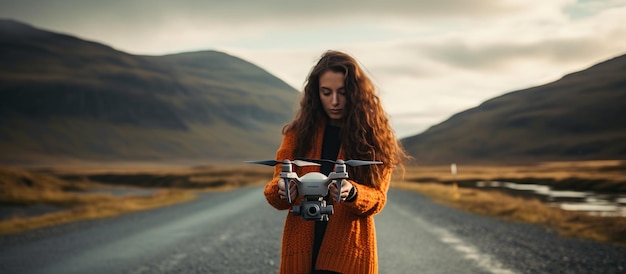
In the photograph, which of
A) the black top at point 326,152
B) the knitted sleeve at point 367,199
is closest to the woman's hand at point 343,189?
the knitted sleeve at point 367,199

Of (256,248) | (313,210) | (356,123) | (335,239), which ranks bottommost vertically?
(256,248)

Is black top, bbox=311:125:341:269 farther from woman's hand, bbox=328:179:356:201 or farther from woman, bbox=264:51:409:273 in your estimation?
woman's hand, bbox=328:179:356:201

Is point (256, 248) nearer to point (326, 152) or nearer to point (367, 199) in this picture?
point (326, 152)

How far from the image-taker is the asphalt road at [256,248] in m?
9.13

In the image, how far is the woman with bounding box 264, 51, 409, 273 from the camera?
109 inches

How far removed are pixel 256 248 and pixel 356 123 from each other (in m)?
8.91

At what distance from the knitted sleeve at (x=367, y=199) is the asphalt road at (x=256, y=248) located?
241 inches

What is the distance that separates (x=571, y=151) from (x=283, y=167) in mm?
168286

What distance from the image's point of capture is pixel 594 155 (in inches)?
5974

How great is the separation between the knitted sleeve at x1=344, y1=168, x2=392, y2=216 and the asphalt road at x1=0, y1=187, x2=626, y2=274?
20.1ft

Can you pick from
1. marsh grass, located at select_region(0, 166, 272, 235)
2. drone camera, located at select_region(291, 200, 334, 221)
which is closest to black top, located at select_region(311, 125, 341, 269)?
drone camera, located at select_region(291, 200, 334, 221)

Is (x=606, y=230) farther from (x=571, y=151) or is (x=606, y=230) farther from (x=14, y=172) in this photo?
(x=571, y=151)

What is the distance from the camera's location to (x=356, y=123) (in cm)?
276

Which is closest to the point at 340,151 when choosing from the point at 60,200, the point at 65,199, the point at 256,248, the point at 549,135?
the point at 256,248
